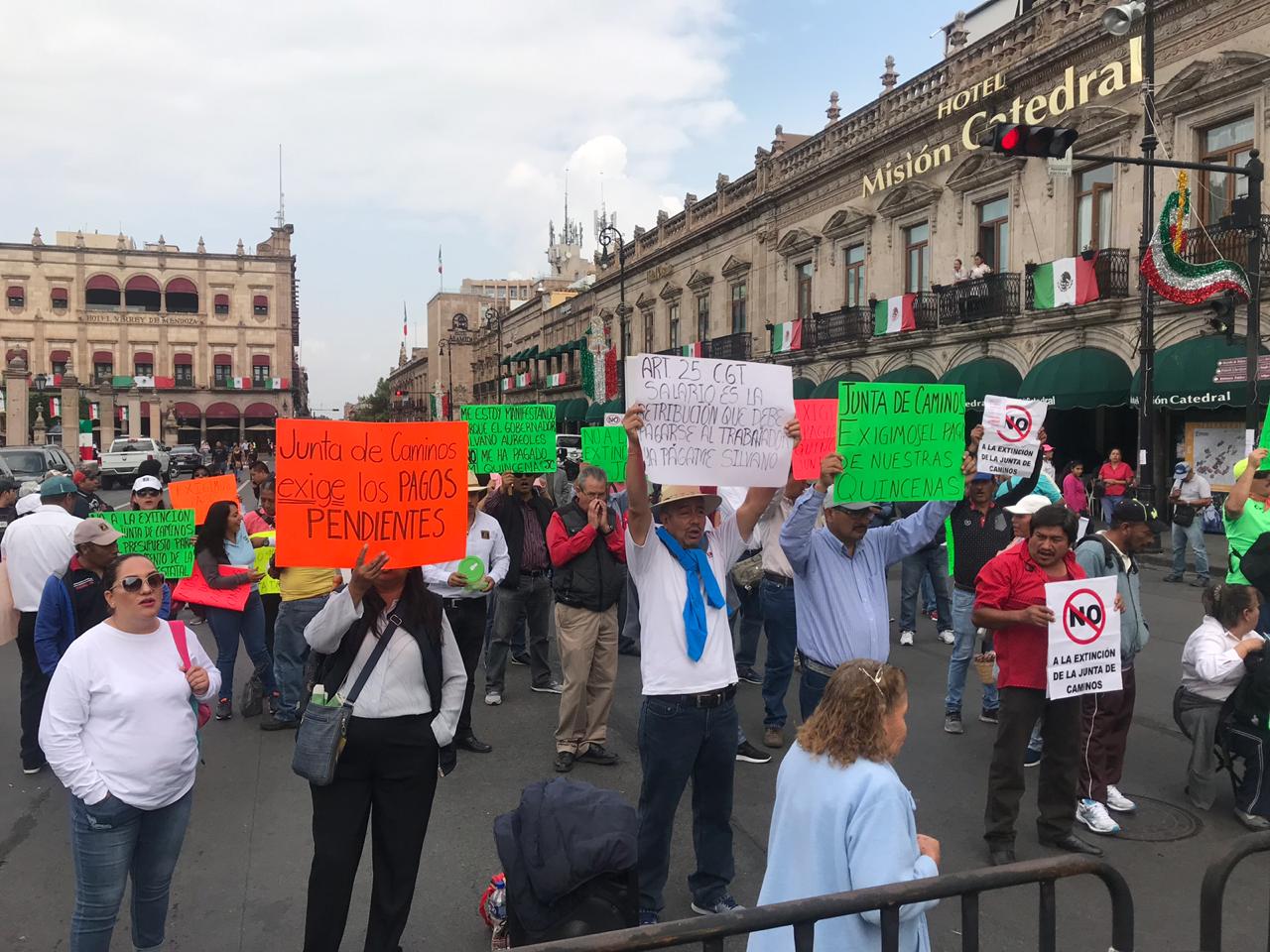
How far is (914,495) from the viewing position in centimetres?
481

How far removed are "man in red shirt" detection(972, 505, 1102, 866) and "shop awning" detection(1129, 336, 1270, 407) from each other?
13378mm

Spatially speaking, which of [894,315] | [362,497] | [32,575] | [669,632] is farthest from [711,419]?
[894,315]

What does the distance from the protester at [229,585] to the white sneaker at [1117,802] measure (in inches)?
229

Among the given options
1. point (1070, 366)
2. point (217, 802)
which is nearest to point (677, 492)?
point (217, 802)

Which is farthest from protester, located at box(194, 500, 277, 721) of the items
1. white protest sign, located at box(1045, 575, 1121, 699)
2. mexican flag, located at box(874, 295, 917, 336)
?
mexican flag, located at box(874, 295, 917, 336)

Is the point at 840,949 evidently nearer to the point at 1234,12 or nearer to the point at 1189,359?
the point at 1189,359

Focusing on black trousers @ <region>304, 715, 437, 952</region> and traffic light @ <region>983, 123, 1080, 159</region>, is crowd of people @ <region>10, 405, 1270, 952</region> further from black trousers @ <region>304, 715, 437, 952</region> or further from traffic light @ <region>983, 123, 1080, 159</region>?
traffic light @ <region>983, 123, 1080, 159</region>

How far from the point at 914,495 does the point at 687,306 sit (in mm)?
35256

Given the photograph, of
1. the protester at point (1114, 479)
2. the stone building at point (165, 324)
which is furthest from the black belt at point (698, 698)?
the stone building at point (165, 324)

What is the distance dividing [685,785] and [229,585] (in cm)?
418

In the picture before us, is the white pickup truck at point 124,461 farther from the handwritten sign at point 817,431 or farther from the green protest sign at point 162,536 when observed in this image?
the handwritten sign at point 817,431

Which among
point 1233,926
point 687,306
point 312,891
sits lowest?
point 1233,926

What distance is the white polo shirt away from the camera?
3.79m

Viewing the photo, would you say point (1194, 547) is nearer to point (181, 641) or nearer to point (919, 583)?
point (919, 583)
